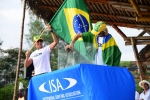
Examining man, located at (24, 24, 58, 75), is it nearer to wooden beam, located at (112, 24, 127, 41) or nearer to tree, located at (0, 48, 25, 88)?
wooden beam, located at (112, 24, 127, 41)

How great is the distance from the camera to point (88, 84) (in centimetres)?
395

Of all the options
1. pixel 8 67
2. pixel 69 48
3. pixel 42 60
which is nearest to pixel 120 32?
pixel 42 60

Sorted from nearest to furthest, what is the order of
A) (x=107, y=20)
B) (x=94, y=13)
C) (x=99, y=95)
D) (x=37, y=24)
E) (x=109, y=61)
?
(x=99, y=95) → (x=109, y=61) → (x=94, y=13) → (x=107, y=20) → (x=37, y=24)

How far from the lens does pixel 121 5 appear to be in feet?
27.9

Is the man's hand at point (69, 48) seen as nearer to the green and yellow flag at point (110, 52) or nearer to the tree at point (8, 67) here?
the green and yellow flag at point (110, 52)

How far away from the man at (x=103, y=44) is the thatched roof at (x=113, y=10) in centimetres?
333

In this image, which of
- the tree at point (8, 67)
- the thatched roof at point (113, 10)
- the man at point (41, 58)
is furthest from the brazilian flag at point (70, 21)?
the tree at point (8, 67)

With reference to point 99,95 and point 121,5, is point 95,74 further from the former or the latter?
point 121,5

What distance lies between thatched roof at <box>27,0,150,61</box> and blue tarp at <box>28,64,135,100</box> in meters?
3.90

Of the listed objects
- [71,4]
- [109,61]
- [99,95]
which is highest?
[71,4]

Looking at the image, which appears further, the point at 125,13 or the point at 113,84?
the point at 125,13

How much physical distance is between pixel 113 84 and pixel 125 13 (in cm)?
571

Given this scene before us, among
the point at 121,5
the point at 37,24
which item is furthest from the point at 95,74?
the point at 37,24

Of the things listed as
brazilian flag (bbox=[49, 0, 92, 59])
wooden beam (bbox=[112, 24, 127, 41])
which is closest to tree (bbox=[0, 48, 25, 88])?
wooden beam (bbox=[112, 24, 127, 41])
